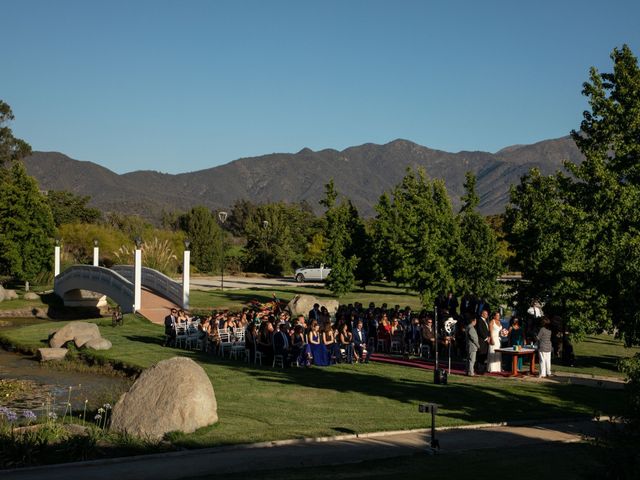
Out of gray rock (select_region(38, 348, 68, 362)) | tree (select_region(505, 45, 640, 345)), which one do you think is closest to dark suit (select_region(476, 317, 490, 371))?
tree (select_region(505, 45, 640, 345))

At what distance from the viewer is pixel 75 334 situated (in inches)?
1232

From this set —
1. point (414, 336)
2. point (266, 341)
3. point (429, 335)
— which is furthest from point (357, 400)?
point (414, 336)

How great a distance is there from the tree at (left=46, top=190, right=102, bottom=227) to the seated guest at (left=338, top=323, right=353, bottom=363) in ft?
224

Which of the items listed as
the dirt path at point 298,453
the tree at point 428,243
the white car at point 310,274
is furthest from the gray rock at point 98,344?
the white car at point 310,274

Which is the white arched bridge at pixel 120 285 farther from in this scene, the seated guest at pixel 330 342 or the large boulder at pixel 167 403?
the large boulder at pixel 167 403

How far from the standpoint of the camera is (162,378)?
615 inches

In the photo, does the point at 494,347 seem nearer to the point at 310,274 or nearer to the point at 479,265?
the point at 479,265

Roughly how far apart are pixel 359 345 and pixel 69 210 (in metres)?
71.6

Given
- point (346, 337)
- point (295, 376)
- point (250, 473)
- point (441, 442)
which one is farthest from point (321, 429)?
point (346, 337)

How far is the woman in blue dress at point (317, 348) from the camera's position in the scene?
23.9 metres

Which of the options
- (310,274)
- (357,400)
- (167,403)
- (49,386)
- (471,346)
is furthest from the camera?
(310,274)

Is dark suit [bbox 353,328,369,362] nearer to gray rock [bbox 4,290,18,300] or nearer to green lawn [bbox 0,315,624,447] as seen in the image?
green lawn [bbox 0,315,624,447]

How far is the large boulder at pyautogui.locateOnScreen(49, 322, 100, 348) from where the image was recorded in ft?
102

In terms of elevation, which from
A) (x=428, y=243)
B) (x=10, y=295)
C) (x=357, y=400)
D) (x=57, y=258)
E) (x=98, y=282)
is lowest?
(x=357, y=400)
